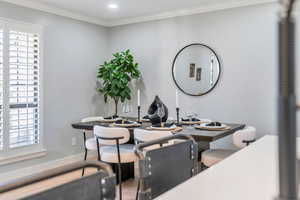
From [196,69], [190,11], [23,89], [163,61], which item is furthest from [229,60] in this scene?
[23,89]

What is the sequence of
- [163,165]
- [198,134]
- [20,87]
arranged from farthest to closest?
1. [20,87]
2. [198,134]
3. [163,165]

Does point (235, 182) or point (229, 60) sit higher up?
point (229, 60)

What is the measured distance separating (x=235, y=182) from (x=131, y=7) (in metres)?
3.83

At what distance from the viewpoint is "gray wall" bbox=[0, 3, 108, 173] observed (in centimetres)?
431

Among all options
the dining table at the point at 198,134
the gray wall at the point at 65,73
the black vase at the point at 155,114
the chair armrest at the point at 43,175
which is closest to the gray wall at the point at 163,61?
the gray wall at the point at 65,73

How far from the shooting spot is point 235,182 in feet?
3.55

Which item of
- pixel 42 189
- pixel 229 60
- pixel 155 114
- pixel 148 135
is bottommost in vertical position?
pixel 42 189

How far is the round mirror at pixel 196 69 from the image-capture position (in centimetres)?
428

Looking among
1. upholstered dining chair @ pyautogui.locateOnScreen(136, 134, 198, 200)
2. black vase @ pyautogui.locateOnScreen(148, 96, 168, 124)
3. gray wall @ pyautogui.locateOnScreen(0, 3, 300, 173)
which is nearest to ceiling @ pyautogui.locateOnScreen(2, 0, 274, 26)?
gray wall @ pyautogui.locateOnScreen(0, 3, 300, 173)

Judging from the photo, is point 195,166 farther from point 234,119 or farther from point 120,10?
point 120,10

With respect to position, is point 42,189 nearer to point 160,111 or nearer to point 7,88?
point 7,88

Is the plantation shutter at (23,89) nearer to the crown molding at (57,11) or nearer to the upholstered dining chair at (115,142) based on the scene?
the crown molding at (57,11)

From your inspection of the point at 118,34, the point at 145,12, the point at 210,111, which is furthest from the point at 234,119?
the point at 118,34

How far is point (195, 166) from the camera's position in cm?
164
